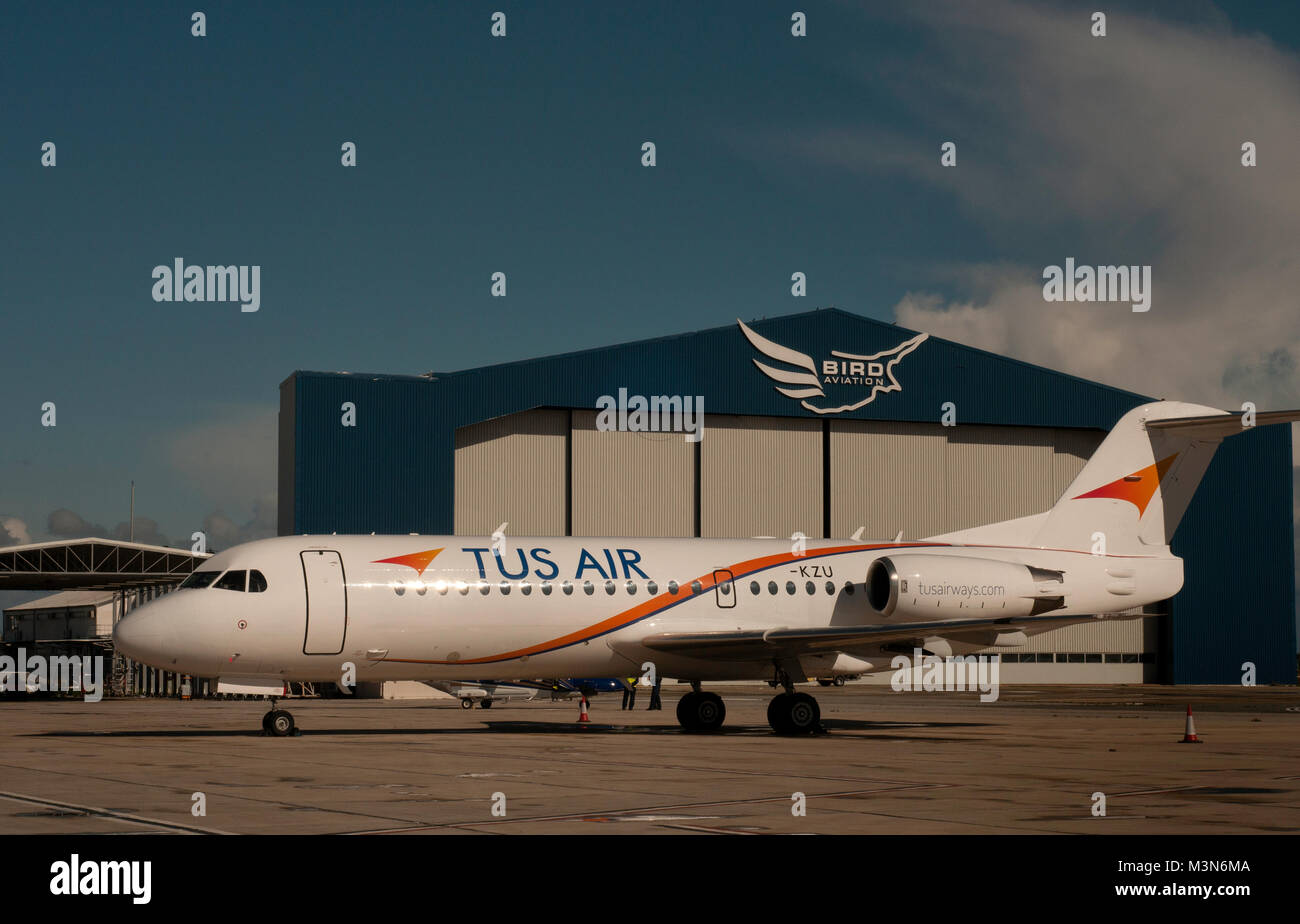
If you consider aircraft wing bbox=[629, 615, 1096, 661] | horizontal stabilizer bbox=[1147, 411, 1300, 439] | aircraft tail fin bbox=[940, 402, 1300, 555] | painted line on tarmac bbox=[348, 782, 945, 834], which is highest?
horizontal stabilizer bbox=[1147, 411, 1300, 439]

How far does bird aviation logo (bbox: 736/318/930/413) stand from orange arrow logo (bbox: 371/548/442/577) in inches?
1336

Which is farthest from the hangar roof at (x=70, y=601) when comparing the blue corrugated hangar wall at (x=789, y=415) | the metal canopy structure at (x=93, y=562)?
the blue corrugated hangar wall at (x=789, y=415)

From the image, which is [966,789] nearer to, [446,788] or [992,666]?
[446,788]

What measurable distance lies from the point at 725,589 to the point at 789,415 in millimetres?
32120

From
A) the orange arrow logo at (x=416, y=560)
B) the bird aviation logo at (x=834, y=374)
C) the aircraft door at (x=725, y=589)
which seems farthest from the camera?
the bird aviation logo at (x=834, y=374)

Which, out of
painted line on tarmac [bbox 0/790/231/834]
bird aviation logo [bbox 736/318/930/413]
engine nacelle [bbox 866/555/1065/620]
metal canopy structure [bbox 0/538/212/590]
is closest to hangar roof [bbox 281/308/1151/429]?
bird aviation logo [bbox 736/318/930/413]

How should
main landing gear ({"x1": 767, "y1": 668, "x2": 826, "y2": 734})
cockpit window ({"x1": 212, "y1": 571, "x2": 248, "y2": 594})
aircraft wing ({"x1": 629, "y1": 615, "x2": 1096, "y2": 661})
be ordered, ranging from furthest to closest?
1. main landing gear ({"x1": 767, "y1": 668, "x2": 826, "y2": 734})
2. aircraft wing ({"x1": 629, "y1": 615, "x2": 1096, "y2": 661})
3. cockpit window ({"x1": 212, "y1": 571, "x2": 248, "y2": 594})

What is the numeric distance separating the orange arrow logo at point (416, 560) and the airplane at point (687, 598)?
1.5 inches

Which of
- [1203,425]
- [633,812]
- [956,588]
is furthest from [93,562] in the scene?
[633,812]

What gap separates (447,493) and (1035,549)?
91.3 feet

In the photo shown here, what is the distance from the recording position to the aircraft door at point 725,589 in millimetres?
27312

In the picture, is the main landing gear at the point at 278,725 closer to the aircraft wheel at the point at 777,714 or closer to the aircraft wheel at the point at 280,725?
the aircraft wheel at the point at 280,725

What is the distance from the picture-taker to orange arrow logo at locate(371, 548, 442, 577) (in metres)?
25.1

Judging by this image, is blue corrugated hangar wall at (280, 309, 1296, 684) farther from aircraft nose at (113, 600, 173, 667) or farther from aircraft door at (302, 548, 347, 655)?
aircraft nose at (113, 600, 173, 667)
